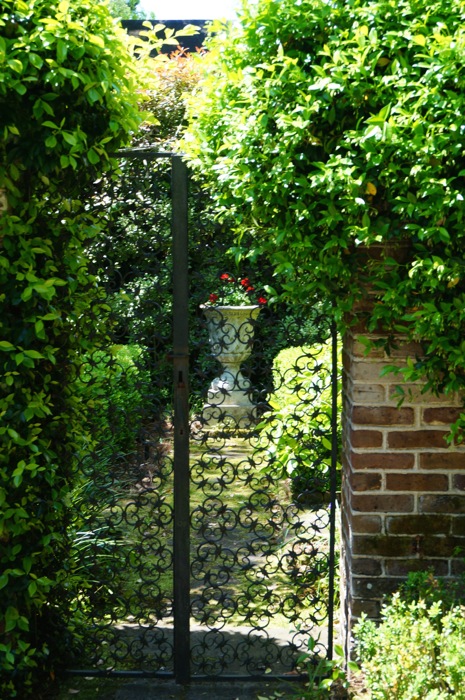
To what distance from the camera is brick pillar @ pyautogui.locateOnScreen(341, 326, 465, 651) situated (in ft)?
11.1

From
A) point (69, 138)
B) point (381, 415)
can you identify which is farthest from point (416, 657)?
point (69, 138)

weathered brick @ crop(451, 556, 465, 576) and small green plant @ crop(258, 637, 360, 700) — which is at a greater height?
weathered brick @ crop(451, 556, 465, 576)

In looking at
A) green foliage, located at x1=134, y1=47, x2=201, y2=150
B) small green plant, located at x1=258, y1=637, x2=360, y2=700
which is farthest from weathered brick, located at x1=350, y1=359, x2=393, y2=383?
green foliage, located at x1=134, y1=47, x2=201, y2=150

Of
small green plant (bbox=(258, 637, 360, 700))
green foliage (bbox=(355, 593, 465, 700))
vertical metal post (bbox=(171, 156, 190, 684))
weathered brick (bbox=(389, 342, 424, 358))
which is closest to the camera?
green foliage (bbox=(355, 593, 465, 700))

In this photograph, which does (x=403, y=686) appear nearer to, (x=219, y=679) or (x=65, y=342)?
(x=219, y=679)

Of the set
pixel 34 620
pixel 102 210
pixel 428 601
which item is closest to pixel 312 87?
pixel 102 210

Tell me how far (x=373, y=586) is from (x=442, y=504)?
450 millimetres

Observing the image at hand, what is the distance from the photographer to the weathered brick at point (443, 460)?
3.39m

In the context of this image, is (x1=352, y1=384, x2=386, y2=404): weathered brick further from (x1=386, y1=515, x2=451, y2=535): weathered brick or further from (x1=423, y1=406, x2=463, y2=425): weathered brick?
(x1=386, y1=515, x2=451, y2=535): weathered brick

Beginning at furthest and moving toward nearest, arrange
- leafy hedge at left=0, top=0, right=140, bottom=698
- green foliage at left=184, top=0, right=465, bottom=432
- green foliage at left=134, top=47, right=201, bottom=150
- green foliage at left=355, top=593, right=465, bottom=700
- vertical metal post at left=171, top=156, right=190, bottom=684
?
green foliage at left=134, top=47, right=201, bottom=150 → vertical metal post at left=171, top=156, right=190, bottom=684 → leafy hedge at left=0, top=0, right=140, bottom=698 → green foliage at left=184, top=0, right=465, bottom=432 → green foliage at left=355, top=593, right=465, bottom=700

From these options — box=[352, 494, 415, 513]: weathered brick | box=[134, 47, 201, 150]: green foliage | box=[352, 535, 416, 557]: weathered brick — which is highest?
box=[134, 47, 201, 150]: green foliage

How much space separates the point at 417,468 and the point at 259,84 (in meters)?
1.68

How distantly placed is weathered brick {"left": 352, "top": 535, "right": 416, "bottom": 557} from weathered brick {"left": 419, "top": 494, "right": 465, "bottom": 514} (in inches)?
5.9

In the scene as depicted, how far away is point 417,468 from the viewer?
3.40m
